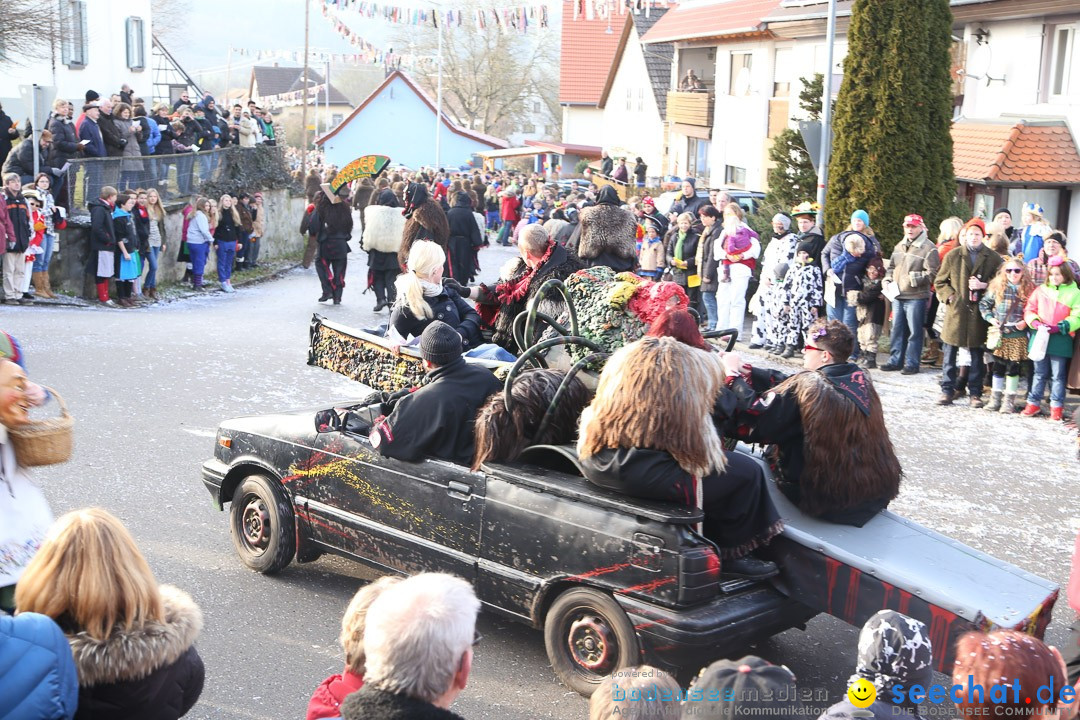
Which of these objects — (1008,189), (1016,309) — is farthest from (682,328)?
(1008,189)

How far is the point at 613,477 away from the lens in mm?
5160

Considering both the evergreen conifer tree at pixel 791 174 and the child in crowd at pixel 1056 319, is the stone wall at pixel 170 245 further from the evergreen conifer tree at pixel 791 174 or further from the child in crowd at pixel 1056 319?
the child in crowd at pixel 1056 319

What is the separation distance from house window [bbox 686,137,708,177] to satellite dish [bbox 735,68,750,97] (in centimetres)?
523

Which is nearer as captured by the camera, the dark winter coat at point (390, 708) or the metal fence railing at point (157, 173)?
the dark winter coat at point (390, 708)

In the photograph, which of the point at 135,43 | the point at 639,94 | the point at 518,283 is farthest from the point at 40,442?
the point at 639,94

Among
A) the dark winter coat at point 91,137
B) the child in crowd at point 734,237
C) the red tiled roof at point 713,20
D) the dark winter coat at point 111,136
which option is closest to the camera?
the child in crowd at point 734,237

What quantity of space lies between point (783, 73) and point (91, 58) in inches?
717

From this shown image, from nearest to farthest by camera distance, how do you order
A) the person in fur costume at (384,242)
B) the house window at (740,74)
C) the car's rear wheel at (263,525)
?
1. the car's rear wheel at (263,525)
2. the person in fur costume at (384,242)
3. the house window at (740,74)

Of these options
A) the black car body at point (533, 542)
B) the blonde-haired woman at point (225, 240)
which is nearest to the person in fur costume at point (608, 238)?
the black car body at point (533, 542)

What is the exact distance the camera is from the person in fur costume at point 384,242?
1598 centimetres

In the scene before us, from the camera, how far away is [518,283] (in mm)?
8305

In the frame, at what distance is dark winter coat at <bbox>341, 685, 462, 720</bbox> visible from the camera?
2.96 m

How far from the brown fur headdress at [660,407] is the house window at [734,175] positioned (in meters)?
29.2

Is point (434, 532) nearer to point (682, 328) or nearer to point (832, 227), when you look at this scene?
point (682, 328)
